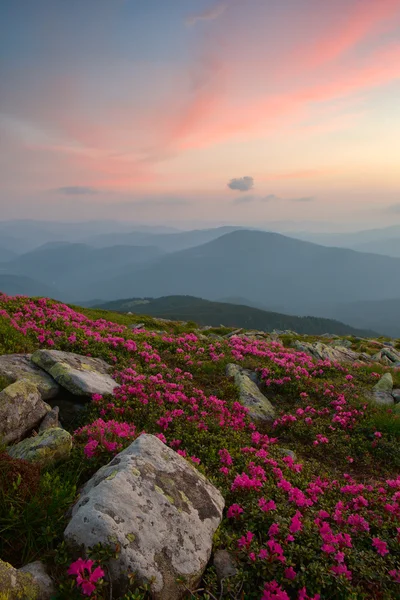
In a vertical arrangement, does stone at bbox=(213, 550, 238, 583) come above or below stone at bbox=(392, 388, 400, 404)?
above

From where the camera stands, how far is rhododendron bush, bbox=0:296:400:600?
560 cm

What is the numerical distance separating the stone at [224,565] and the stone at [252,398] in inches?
270

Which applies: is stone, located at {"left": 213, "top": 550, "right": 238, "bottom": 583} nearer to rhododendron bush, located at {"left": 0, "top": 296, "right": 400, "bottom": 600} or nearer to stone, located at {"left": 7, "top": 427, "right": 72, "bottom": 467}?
rhododendron bush, located at {"left": 0, "top": 296, "right": 400, "bottom": 600}

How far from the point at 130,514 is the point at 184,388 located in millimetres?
8120

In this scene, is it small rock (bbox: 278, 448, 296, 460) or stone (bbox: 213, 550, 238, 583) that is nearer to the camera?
stone (bbox: 213, 550, 238, 583)

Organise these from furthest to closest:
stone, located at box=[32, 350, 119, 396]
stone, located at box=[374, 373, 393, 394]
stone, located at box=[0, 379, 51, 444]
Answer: stone, located at box=[374, 373, 393, 394]
stone, located at box=[32, 350, 119, 396]
stone, located at box=[0, 379, 51, 444]

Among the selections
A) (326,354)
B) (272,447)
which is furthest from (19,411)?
(326,354)

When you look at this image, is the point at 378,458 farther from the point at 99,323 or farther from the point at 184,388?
the point at 99,323

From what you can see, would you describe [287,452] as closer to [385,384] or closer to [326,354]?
[385,384]

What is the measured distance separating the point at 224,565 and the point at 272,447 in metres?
4.98

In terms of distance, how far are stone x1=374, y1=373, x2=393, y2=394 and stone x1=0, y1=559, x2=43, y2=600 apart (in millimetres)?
15164

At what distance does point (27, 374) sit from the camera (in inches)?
412

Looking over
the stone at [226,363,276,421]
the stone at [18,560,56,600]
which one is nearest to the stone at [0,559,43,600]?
the stone at [18,560,56,600]

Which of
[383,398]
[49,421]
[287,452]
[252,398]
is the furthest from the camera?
[383,398]
